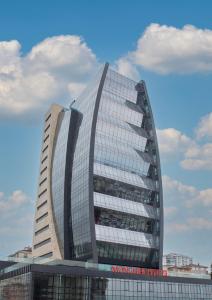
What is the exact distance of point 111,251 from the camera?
388 ft

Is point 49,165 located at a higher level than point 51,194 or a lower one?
higher

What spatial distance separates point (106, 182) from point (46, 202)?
28.3 m

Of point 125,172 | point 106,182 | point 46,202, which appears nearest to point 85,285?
point 106,182

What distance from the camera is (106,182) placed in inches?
4764

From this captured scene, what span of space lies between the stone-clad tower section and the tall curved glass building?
289mm

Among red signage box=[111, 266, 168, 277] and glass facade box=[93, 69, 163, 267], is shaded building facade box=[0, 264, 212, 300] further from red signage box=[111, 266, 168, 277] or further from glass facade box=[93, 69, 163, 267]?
glass facade box=[93, 69, 163, 267]

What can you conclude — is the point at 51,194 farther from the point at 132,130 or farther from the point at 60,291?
the point at 60,291

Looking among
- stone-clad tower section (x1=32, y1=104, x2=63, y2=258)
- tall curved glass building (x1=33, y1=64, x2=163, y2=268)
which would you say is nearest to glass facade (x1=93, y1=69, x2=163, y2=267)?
tall curved glass building (x1=33, y1=64, x2=163, y2=268)

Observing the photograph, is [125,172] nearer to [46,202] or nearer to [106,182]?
[106,182]

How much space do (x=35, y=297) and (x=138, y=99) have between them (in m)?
71.1

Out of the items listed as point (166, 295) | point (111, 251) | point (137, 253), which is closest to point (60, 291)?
point (166, 295)

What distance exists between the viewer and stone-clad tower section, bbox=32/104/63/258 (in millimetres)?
134500

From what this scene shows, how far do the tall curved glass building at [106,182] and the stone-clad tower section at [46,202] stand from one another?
11.4 inches

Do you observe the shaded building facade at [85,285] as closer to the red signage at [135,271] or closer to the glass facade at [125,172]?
the red signage at [135,271]
